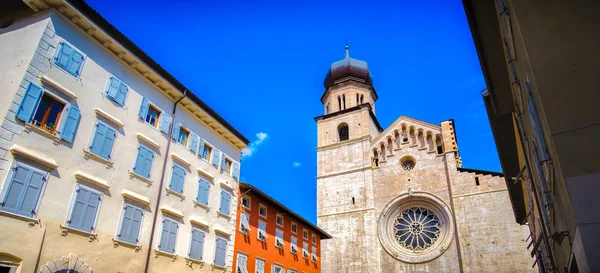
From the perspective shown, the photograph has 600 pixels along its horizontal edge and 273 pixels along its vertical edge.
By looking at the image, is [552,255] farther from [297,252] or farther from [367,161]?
[367,161]

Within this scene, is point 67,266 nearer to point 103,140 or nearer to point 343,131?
point 103,140

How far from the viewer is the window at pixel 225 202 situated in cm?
1828

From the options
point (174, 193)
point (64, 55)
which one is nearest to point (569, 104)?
point (64, 55)

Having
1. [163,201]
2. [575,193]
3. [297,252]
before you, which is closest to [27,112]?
[163,201]

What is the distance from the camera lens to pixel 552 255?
35.8 feet

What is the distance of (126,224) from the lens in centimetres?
1310

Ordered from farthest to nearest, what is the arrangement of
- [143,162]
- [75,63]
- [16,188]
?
[143,162] → [75,63] → [16,188]

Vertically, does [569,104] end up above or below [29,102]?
below

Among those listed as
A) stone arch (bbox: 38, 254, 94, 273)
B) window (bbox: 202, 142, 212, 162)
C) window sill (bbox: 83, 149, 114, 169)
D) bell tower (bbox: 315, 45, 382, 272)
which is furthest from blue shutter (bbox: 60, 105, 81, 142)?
bell tower (bbox: 315, 45, 382, 272)

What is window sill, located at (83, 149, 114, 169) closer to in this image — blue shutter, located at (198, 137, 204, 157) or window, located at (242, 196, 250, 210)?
blue shutter, located at (198, 137, 204, 157)

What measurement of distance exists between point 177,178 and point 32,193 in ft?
19.2

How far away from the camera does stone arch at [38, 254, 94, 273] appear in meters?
10.5

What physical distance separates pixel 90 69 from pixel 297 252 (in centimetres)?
1615

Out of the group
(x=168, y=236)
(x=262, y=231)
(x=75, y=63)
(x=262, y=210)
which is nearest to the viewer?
(x=75, y=63)
